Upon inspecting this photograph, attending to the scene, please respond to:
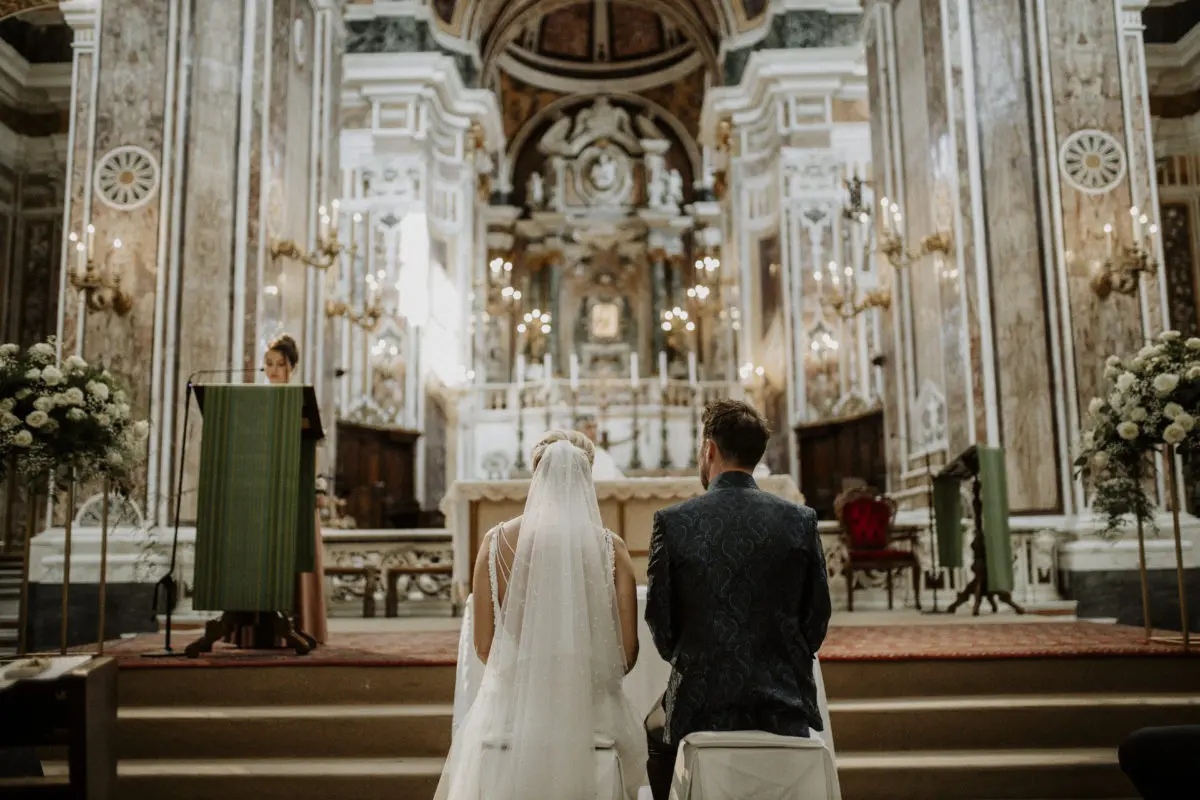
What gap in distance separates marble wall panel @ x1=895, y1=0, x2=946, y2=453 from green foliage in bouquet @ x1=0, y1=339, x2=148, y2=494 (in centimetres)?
699

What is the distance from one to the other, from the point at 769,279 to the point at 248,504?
47.6 feet

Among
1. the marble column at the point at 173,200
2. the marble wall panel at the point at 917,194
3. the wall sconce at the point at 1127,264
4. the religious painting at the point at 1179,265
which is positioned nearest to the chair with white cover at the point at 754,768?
the marble column at the point at 173,200

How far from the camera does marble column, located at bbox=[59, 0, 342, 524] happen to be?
30.6 feet

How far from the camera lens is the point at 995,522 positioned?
8461 millimetres

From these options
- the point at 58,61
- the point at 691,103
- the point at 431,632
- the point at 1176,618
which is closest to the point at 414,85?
the point at 58,61

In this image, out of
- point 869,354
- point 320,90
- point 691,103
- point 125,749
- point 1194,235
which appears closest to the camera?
point 125,749

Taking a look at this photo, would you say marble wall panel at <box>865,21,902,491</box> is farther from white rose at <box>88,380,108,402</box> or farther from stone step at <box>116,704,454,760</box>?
white rose at <box>88,380,108,402</box>

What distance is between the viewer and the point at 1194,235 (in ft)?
46.6

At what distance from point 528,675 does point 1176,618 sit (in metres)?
6.71

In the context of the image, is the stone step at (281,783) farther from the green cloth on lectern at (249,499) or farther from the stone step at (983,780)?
the stone step at (983,780)

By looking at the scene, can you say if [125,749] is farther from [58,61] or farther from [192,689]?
[58,61]

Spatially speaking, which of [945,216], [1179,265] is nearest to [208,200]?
[945,216]

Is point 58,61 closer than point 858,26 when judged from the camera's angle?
Yes

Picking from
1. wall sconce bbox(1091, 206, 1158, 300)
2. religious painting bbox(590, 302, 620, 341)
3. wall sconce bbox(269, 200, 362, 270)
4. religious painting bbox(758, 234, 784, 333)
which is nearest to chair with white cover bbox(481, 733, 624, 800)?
wall sconce bbox(1091, 206, 1158, 300)
